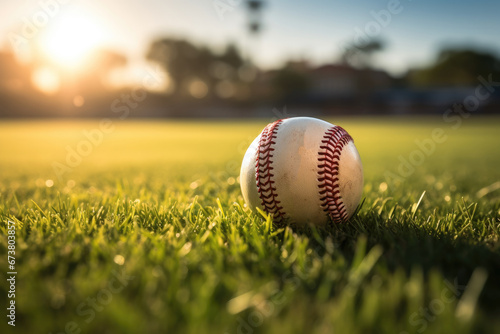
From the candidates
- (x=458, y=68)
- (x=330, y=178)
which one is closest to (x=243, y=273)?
(x=330, y=178)

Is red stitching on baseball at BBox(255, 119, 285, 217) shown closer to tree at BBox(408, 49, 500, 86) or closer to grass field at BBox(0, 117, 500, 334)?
grass field at BBox(0, 117, 500, 334)

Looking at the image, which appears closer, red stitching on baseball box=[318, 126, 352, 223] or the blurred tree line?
red stitching on baseball box=[318, 126, 352, 223]

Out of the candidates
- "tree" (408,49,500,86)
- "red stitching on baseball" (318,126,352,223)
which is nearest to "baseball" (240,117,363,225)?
"red stitching on baseball" (318,126,352,223)

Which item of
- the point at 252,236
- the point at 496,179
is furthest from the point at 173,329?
the point at 496,179

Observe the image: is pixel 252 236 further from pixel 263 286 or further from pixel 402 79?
pixel 402 79
